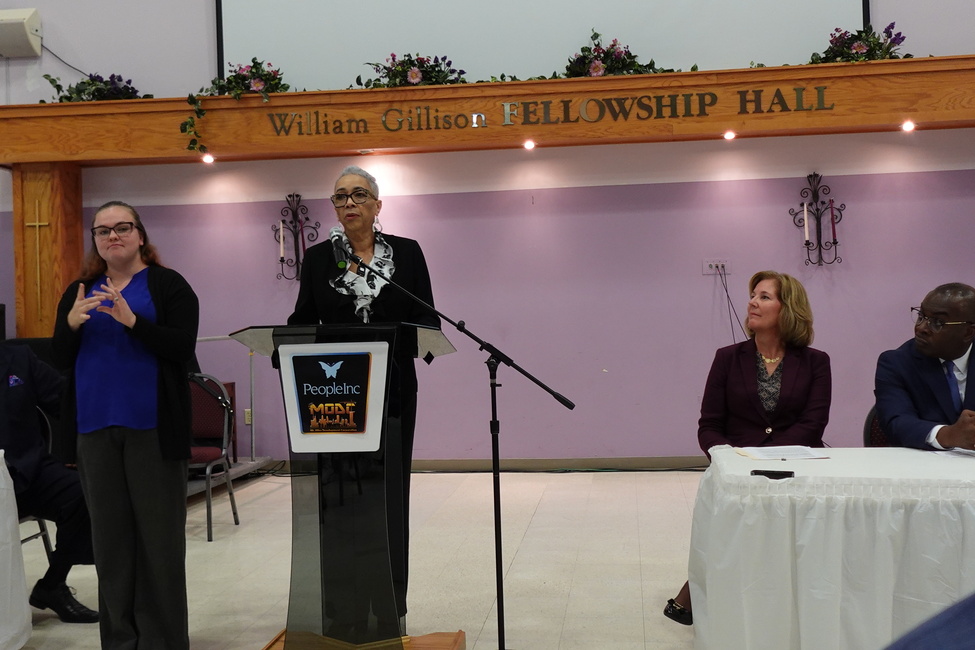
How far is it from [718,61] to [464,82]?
1865mm

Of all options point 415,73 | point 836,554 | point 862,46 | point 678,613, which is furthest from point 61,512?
point 862,46

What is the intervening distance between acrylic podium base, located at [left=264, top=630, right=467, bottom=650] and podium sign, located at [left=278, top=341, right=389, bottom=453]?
0.56 m

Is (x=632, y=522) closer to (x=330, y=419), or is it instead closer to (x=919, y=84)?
(x=330, y=419)

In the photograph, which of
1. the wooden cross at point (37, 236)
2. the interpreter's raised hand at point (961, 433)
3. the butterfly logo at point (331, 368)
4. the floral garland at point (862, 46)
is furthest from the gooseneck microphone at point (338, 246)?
the wooden cross at point (37, 236)

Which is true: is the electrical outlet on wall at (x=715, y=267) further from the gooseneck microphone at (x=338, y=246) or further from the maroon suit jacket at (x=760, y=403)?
the gooseneck microphone at (x=338, y=246)

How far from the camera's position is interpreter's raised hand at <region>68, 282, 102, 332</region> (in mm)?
2688

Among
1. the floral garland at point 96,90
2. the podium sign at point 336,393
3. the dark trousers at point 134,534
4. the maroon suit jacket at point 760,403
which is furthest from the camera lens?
the floral garland at point 96,90

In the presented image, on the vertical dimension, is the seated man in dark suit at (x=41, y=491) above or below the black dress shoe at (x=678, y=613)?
above

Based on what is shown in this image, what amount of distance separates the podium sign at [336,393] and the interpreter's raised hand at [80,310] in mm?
589

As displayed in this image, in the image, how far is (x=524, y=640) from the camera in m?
3.24

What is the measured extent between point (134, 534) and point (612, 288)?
440cm

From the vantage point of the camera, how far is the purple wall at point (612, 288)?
21.1ft

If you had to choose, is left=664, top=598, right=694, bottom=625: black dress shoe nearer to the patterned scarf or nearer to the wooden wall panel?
the patterned scarf

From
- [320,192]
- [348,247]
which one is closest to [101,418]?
[348,247]
